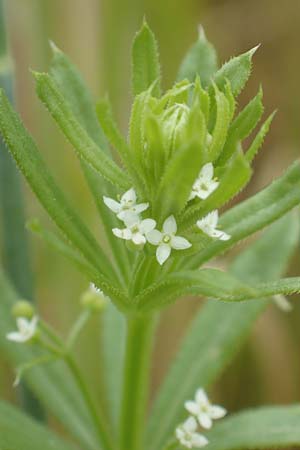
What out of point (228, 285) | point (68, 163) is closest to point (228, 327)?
point (228, 285)

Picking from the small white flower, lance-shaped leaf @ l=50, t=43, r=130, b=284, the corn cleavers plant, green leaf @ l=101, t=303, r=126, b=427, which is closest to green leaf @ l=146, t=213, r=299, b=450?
the corn cleavers plant

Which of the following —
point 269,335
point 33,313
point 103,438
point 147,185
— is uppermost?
point 147,185

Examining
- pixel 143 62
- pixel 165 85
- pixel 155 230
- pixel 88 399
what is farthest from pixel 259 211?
pixel 165 85

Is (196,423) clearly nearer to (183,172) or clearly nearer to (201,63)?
(183,172)

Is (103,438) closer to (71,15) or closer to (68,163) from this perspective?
(68,163)

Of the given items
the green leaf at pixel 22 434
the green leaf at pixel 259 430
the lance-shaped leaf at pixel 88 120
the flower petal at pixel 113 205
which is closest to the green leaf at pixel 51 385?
the green leaf at pixel 22 434
